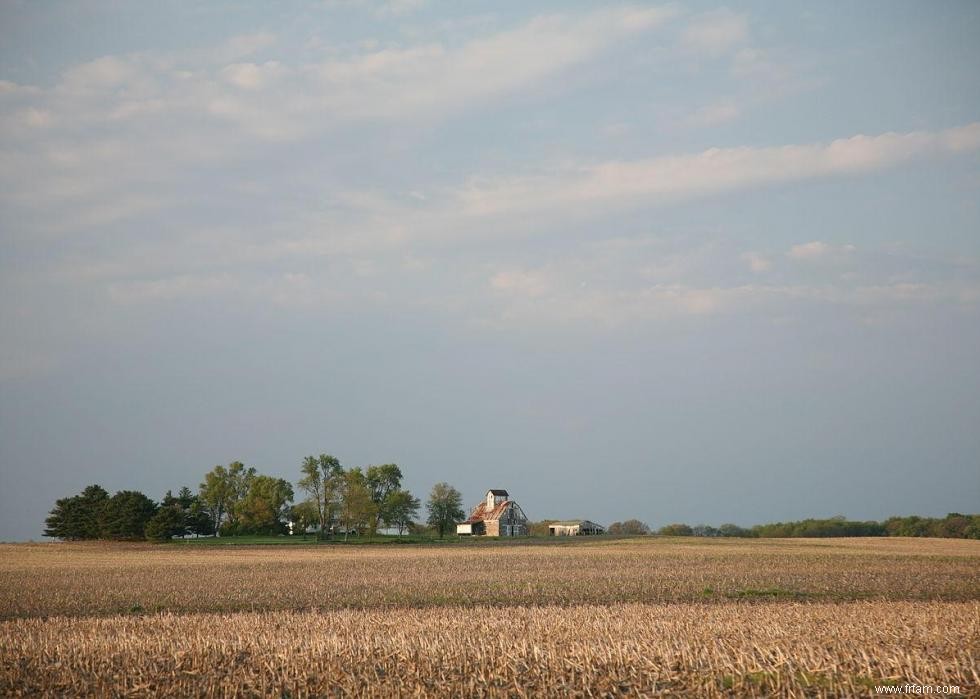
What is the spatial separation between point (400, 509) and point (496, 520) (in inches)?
572

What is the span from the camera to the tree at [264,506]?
117312mm

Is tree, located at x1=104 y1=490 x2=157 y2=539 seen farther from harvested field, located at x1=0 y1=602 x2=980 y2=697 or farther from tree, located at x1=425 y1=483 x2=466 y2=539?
harvested field, located at x1=0 y1=602 x2=980 y2=697

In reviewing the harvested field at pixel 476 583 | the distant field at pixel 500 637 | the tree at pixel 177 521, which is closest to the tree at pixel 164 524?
the tree at pixel 177 521

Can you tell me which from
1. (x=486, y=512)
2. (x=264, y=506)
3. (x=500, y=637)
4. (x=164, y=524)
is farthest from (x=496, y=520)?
(x=500, y=637)

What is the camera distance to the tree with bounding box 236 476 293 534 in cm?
11731

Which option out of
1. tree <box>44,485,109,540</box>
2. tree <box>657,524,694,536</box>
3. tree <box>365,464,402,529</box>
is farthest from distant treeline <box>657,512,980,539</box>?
tree <box>44,485,109,540</box>

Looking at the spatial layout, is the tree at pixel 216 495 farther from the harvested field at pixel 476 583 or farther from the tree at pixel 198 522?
the harvested field at pixel 476 583

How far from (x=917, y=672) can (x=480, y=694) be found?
257 inches

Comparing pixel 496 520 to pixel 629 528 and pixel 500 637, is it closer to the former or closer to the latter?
pixel 629 528

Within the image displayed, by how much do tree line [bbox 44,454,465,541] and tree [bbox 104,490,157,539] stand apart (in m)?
0.11

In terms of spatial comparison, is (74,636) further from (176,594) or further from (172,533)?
(172,533)

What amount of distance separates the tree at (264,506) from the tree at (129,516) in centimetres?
1989

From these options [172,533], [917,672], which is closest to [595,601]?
[917,672]

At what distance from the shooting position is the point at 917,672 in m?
12.4
